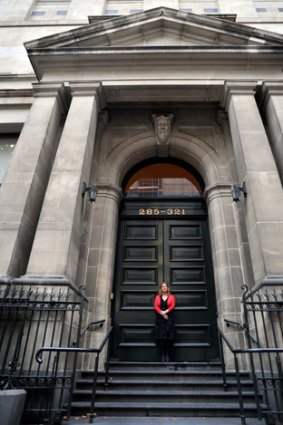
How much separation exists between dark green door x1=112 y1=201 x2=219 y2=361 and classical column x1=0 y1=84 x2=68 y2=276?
8.51ft

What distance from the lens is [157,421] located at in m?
4.04

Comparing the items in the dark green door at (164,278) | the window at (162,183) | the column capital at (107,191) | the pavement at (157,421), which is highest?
the window at (162,183)

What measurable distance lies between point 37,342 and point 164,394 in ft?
7.15

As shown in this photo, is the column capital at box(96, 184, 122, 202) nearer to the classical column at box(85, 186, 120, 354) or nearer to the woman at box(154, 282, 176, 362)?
the classical column at box(85, 186, 120, 354)

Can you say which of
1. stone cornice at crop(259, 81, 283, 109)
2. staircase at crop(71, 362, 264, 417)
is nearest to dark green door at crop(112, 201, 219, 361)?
staircase at crop(71, 362, 264, 417)

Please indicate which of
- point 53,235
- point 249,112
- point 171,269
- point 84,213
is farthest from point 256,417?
point 249,112

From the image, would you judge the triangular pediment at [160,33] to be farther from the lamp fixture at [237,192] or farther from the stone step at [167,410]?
the stone step at [167,410]

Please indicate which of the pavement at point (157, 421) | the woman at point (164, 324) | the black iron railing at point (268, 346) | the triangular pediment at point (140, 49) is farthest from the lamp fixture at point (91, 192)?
the pavement at point (157, 421)

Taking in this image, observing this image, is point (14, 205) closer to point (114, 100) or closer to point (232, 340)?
point (114, 100)

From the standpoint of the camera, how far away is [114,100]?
8.64 meters

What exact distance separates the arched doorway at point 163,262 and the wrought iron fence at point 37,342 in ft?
7.36

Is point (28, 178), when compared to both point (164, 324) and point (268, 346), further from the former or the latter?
point (268, 346)

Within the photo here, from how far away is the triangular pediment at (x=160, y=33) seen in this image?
27.1ft

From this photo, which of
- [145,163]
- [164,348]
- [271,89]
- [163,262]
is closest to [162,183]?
[145,163]
